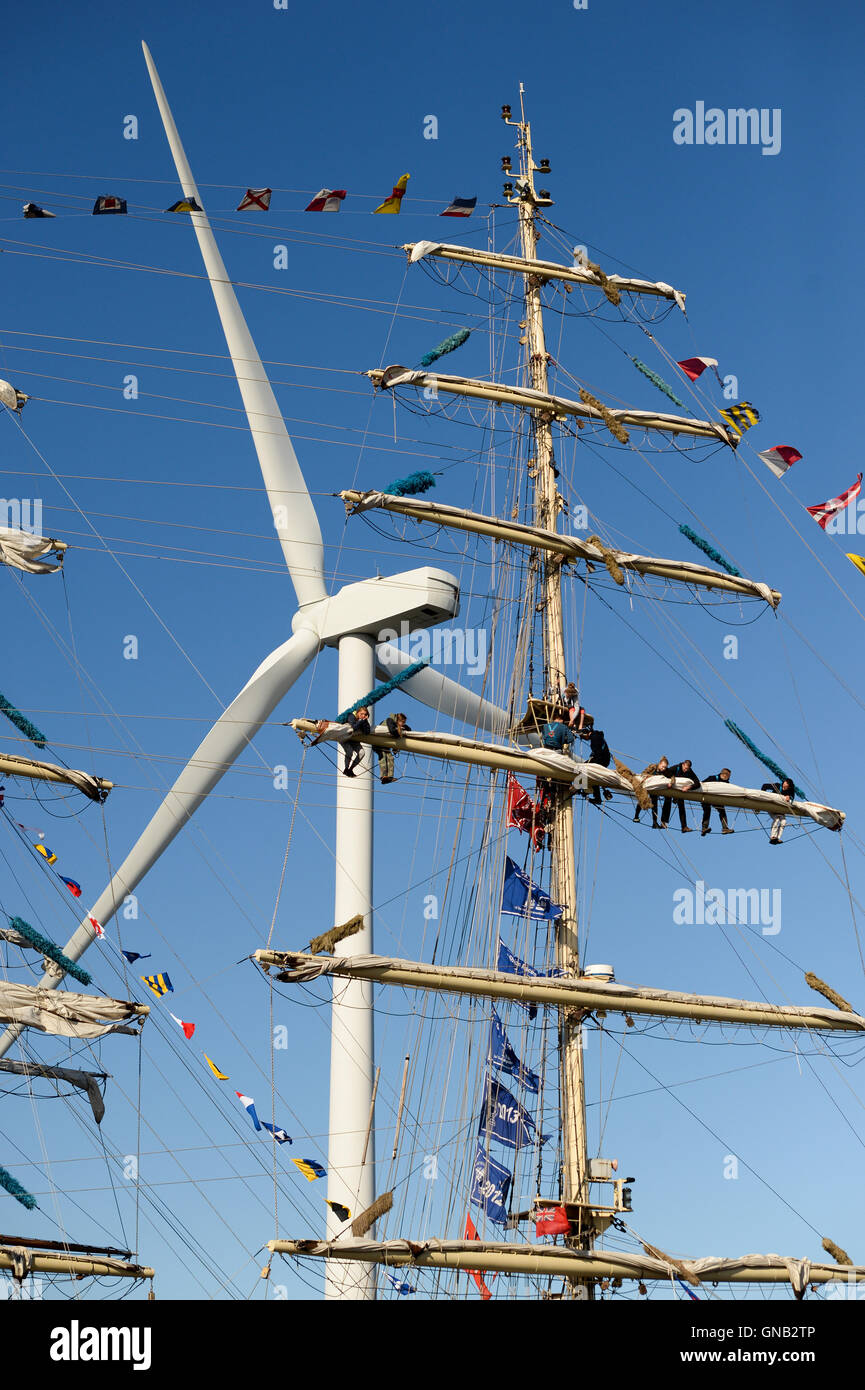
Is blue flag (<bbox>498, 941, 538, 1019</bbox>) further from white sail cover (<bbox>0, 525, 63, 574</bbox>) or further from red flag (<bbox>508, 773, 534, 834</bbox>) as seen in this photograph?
white sail cover (<bbox>0, 525, 63, 574</bbox>)

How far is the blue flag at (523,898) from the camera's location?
48.2 m

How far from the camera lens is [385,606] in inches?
1839

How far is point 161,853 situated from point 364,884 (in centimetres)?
518

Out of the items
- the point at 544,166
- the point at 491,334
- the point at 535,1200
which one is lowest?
the point at 535,1200

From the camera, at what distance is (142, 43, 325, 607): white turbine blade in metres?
46.0

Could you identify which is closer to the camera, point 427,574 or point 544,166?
point 427,574

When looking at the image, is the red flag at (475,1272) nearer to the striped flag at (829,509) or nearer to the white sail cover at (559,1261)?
the white sail cover at (559,1261)

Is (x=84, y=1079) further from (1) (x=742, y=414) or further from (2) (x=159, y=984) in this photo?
(1) (x=742, y=414)

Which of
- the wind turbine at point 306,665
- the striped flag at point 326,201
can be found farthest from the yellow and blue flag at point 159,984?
the striped flag at point 326,201

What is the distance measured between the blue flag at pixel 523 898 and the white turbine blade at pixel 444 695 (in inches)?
187

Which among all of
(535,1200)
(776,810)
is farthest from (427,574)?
(535,1200)
